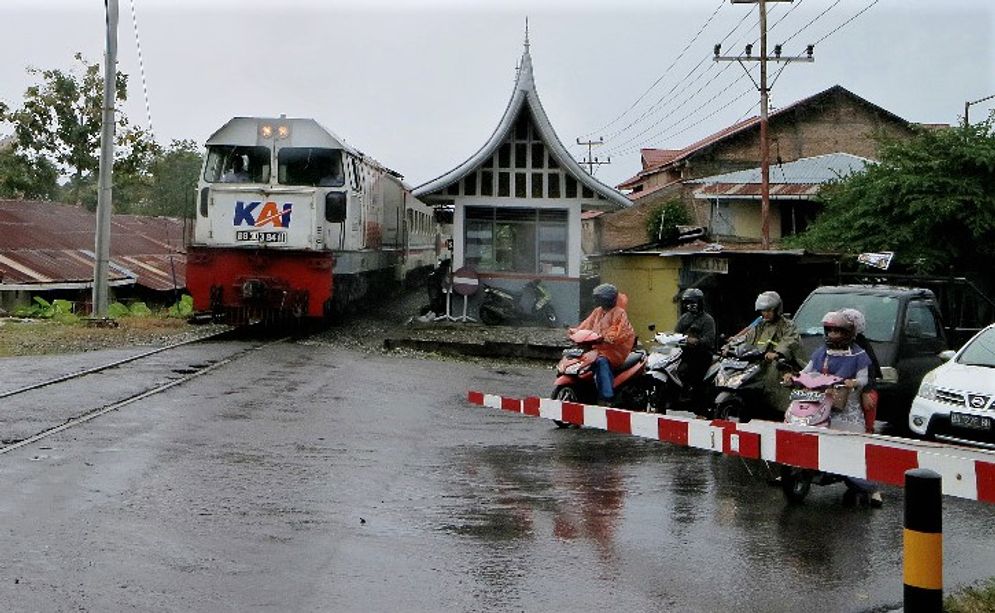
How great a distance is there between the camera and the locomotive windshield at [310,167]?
73.9 ft

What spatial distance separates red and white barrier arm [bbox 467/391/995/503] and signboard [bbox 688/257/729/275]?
1198cm

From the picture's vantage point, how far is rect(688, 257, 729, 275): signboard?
70.0ft

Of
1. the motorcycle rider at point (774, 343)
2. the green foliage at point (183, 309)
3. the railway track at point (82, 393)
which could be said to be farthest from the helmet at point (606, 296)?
the green foliage at point (183, 309)

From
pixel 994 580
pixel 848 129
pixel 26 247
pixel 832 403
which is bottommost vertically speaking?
pixel 994 580

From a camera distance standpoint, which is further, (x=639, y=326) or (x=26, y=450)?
(x=639, y=326)

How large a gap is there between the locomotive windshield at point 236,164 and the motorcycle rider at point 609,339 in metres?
11.3

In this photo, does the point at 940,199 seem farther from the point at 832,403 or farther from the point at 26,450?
the point at 26,450

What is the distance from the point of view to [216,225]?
22.1 m

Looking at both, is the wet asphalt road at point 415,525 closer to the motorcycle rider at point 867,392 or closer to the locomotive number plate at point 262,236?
the motorcycle rider at point 867,392

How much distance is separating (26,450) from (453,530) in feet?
13.9

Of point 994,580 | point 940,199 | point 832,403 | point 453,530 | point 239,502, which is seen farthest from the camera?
point 940,199

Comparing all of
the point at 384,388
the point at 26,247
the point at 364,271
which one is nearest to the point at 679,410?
the point at 384,388

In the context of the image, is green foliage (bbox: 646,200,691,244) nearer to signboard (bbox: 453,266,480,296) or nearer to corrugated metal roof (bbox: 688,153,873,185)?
corrugated metal roof (bbox: 688,153,873,185)

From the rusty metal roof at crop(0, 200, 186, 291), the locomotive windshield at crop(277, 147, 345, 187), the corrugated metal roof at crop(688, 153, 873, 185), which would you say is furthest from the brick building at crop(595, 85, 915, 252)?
the locomotive windshield at crop(277, 147, 345, 187)
